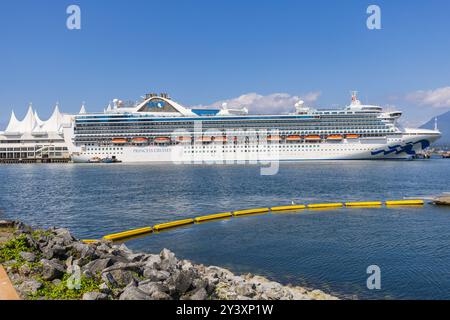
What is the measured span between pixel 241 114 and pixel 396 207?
2515 inches

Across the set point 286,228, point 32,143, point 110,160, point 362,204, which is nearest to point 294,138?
point 110,160

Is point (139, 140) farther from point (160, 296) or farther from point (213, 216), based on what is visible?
point (160, 296)

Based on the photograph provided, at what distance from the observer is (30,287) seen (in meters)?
8.98

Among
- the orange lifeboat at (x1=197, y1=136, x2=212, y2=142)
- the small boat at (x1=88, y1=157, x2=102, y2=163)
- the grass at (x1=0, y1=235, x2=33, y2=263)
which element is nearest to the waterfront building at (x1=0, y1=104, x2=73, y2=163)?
the small boat at (x1=88, y1=157, x2=102, y2=163)

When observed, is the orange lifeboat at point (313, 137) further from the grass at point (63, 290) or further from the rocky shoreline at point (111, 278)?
the grass at point (63, 290)

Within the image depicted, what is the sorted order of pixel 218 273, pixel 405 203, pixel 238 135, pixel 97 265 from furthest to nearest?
pixel 238 135
pixel 405 203
pixel 218 273
pixel 97 265

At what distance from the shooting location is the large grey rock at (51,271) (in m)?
9.92

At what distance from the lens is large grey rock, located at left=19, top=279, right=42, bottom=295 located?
348 inches

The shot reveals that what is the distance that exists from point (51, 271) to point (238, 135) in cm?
7511

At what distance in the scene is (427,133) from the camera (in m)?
74.4
